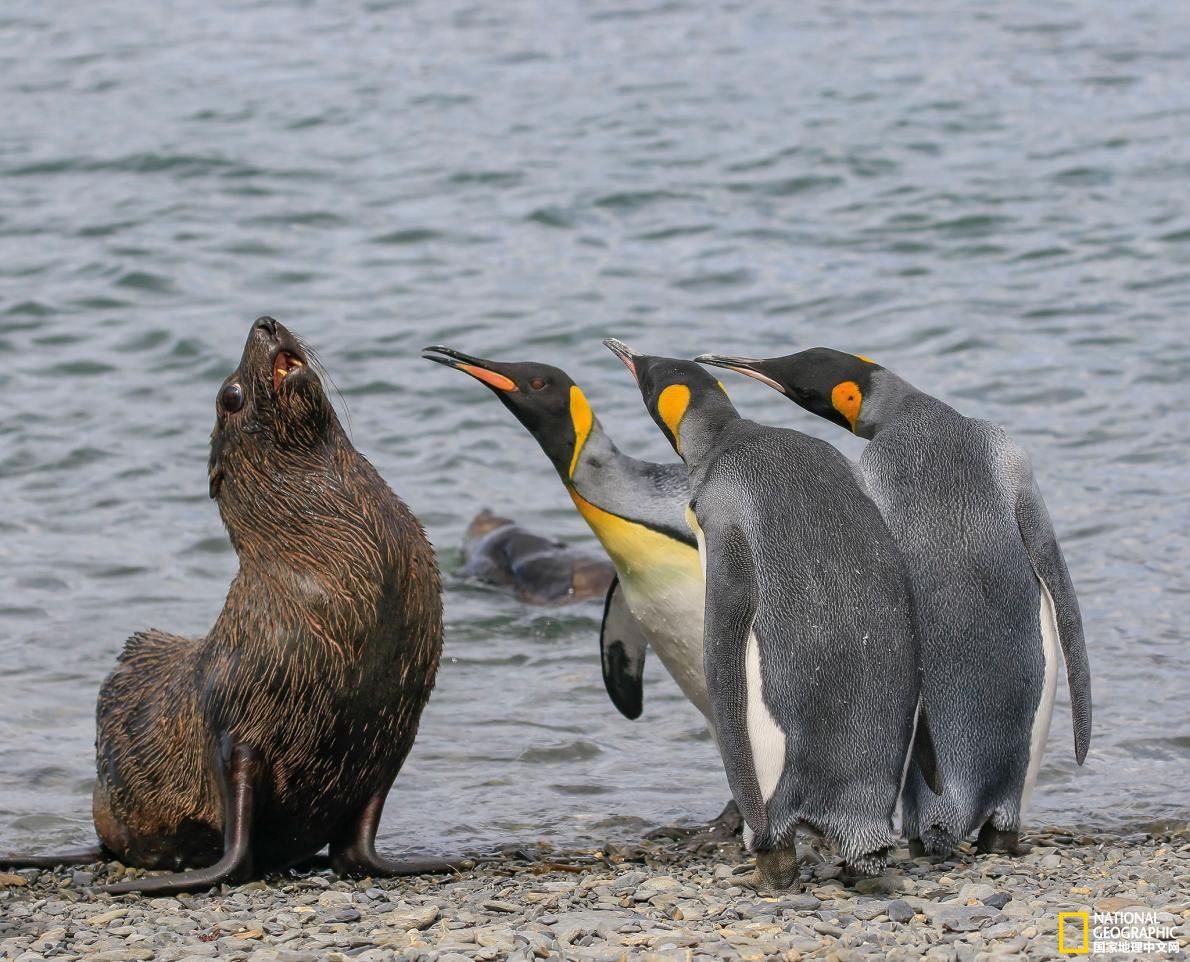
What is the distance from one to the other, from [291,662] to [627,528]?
3.90 ft

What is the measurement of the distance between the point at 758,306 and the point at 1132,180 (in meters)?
3.99

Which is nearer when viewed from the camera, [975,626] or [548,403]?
[975,626]

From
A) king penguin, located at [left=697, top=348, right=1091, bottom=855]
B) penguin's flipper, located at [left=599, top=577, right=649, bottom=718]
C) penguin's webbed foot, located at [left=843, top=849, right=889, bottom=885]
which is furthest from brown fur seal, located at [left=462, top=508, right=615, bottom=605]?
penguin's webbed foot, located at [left=843, top=849, right=889, bottom=885]

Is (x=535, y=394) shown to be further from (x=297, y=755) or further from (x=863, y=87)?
(x=863, y=87)

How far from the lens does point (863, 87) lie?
17344mm

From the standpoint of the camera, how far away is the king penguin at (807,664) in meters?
4.60

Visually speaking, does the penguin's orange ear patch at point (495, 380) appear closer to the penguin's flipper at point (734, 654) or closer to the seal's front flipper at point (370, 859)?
the seal's front flipper at point (370, 859)

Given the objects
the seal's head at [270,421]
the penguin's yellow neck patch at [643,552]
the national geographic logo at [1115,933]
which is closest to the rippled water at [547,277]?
the penguin's yellow neck patch at [643,552]

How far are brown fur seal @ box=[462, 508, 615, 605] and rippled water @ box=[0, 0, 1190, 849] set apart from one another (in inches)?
4.4

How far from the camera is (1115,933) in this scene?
409 centimetres

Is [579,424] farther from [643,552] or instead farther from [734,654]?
[734,654]

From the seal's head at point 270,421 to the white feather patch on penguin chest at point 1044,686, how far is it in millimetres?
2005

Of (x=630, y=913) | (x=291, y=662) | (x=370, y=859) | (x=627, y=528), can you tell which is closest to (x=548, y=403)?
(x=627, y=528)

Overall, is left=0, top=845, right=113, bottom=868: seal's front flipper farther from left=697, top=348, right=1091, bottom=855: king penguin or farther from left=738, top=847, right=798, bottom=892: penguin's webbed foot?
left=697, top=348, right=1091, bottom=855: king penguin
